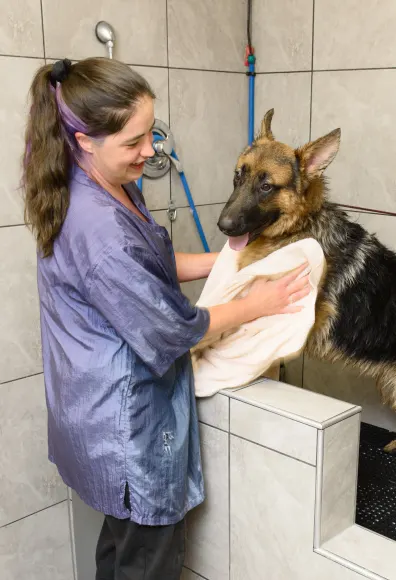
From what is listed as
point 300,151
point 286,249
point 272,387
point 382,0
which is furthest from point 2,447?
point 382,0

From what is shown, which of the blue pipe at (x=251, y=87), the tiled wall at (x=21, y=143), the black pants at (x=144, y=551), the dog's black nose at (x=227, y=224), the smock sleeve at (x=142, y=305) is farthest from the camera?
the blue pipe at (x=251, y=87)

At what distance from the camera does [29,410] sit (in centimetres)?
237

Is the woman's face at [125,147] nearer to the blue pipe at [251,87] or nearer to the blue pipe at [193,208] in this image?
the blue pipe at [193,208]

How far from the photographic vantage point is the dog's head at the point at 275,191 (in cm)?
188

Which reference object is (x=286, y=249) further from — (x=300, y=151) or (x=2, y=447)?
(x=2, y=447)

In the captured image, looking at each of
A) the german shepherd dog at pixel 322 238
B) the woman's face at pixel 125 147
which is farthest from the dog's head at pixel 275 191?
the woman's face at pixel 125 147

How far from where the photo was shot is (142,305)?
59.2 inches

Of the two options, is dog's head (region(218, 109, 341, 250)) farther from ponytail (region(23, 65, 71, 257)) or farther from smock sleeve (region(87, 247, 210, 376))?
ponytail (region(23, 65, 71, 257))

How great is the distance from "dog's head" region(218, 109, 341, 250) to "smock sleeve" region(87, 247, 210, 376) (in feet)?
1.34

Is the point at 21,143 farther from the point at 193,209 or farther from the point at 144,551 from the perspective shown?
the point at 144,551

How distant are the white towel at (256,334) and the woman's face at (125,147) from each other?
A: 47 centimetres

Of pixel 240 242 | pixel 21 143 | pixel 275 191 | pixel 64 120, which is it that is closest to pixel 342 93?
pixel 275 191

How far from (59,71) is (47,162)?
0.76ft

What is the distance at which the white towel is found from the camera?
1782 mm
